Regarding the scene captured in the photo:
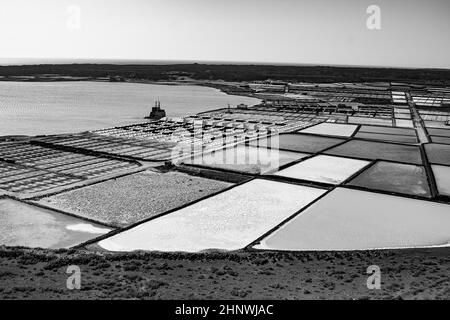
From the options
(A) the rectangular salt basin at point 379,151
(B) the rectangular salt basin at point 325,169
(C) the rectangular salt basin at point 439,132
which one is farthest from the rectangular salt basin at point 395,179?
(C) the rectangular salt basin at point 439,132

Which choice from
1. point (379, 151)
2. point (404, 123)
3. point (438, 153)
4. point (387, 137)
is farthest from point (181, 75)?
point (438, 153)

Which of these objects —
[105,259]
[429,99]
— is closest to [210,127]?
[105,259]

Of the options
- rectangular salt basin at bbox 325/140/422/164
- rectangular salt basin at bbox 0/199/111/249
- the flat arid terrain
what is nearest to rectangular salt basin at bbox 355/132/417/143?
rectangular salt basin at bbox 325/140/422/164

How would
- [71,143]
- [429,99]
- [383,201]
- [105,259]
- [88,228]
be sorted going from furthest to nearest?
[429,99] → [71,143] → [383,201] → [88,228] → [105,259]

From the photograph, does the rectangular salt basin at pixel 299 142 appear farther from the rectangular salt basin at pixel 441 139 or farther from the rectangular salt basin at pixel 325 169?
the rectangular salt basin at pixel 441 139

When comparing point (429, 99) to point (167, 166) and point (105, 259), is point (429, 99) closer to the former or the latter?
point (167, 166)

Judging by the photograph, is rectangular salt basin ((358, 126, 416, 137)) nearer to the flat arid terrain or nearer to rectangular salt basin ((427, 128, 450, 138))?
rectangular salt basin ((427, 128, 450, 138))

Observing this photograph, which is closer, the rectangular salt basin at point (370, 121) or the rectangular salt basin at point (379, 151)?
the rectangular salt basin at point (379, 151)
